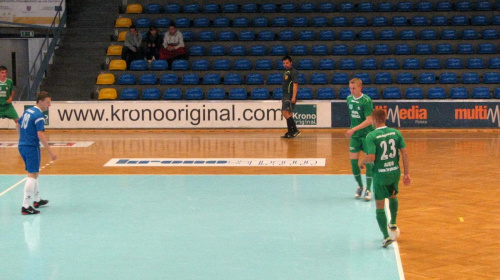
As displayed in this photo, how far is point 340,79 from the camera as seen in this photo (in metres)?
24.0

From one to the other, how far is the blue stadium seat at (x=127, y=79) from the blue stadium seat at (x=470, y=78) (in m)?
11.5

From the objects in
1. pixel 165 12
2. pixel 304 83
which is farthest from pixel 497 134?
pixel 165 12

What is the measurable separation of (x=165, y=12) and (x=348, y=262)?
21.6 meters

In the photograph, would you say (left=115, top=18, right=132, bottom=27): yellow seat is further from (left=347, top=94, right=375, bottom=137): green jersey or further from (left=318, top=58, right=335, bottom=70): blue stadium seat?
(left=347, top=94, right=375, bottom=137): green jersey

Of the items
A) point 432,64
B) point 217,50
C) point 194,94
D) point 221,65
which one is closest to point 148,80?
point 194,94

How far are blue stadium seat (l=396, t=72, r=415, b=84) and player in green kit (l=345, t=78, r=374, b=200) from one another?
13443 millimetres

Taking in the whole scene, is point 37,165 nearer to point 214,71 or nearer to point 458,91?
point 214,71

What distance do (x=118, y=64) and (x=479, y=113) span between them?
12621mm

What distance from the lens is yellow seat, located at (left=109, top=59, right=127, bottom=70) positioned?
82.0 feet

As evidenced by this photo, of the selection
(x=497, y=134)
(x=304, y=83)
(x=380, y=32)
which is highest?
(x=380, y=32)

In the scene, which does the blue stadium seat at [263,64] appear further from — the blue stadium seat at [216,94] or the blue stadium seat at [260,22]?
the blue stadium seat at [260,22]

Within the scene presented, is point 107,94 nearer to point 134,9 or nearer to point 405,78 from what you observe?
point 134,9

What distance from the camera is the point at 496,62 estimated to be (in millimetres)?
24328

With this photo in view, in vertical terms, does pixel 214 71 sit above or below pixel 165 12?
below
